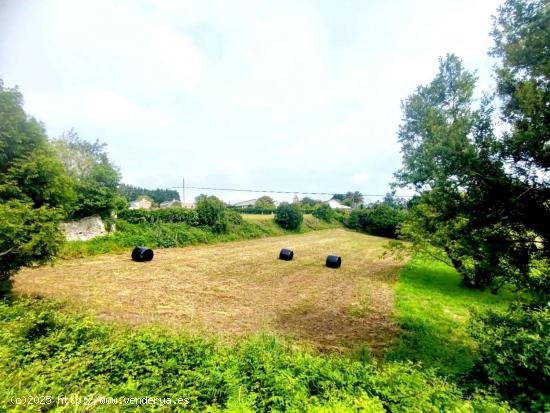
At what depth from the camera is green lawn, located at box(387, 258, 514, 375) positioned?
259 inches

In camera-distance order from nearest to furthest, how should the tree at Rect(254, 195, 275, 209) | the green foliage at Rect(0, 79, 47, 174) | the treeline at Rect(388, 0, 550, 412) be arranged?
the treeline at Rect(388, 0, 550, 412), the green foliage at Rect(0, 79, 47, 174), the tree at Rect(254, 195, 275, 209)

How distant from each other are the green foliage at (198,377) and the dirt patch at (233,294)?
8.01 ft

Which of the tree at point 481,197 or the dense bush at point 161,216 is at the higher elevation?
the tree at point 481,197

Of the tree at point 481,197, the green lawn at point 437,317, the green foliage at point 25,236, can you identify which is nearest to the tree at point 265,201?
the green lawn at point 437,317

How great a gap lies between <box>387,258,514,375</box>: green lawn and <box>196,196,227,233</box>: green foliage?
1989cm

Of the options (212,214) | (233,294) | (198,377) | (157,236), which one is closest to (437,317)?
(233,294)

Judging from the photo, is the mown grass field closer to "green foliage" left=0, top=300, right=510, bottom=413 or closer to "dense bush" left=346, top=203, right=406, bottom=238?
"green foliage" left=0, top=300, right=510, bottom=413

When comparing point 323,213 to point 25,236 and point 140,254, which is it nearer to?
point 140,254

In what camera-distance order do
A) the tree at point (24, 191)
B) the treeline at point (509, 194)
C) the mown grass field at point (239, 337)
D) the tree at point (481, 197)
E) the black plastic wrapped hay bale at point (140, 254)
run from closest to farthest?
the mown grass field at point (239, 337) < the treeline at point (509, 194) < the tree at point (481, 197) < the tree at point (24, 191) < the black plastic wrapped hay bale at point (140, 254)

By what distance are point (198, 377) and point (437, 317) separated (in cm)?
944

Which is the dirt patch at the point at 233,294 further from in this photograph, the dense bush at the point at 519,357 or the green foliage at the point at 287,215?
the green foliage at the point at 287,215

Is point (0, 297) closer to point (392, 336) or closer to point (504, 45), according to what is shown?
point (392, 336)

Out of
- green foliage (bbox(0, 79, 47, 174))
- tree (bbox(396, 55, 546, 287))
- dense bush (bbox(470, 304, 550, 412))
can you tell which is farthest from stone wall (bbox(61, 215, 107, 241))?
dense bush (bbox(470, 304, 550, 412))

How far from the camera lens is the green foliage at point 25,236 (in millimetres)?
6996
